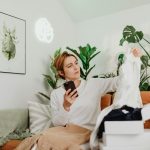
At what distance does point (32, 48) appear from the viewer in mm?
3453

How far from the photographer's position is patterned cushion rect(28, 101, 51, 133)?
281 cm

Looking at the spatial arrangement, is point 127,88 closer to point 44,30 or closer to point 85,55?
point 85,55

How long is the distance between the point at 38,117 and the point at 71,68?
0.71m

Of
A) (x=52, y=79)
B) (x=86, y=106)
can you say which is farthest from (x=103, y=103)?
(x=52, y=79)

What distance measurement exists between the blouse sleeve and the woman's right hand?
38 millimetres

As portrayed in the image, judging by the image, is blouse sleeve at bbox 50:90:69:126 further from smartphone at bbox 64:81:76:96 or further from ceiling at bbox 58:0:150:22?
ceiling at bbox 58:0:150:22

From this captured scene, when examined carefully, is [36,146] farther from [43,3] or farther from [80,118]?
[43,3]

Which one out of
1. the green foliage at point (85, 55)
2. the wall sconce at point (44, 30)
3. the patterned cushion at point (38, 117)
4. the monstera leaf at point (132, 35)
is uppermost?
the wall sconce at point (44, 30)

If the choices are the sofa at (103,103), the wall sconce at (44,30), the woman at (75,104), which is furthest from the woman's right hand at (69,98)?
the wall sconce at (44,30)

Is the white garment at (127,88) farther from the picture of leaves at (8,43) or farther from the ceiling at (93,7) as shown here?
the ceiling at (93,7)

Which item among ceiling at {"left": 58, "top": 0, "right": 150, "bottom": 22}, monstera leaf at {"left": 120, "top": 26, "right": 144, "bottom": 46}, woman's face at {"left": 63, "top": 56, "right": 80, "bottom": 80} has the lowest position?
woman's face at {"left": 63, "top": 56, "right": 80, "bottom": 80}

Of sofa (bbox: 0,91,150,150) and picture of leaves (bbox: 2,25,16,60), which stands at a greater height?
picture of leaves (bbox: 2,25,16,60)

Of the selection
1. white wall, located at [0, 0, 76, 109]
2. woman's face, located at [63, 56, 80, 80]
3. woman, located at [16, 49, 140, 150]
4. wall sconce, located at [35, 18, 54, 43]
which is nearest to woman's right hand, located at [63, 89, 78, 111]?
woman, located at [16, 49, 140, 150]

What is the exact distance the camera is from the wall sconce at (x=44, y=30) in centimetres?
359
